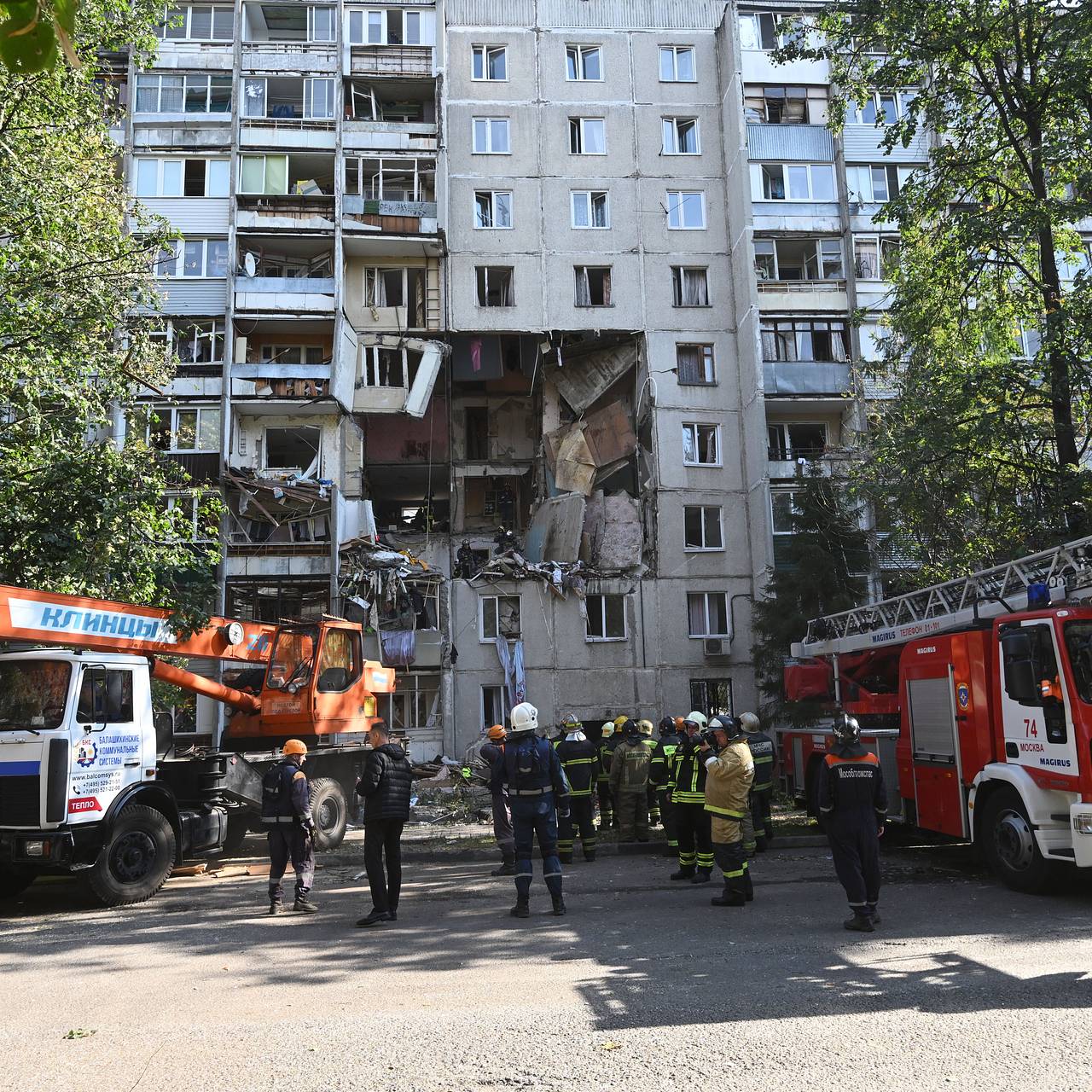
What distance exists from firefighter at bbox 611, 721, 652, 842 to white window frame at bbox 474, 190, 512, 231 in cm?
2146

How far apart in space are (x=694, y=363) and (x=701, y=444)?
107 inches

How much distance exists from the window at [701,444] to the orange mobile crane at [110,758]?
1854 cm

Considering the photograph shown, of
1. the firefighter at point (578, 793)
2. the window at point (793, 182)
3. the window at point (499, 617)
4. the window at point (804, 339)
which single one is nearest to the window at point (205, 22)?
the window at point (793, 182)

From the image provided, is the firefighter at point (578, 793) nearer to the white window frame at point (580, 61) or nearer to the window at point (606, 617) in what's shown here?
the window at point (606, 617)

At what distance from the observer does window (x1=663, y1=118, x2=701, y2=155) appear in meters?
32.2

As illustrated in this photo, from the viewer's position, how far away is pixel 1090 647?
9.12m

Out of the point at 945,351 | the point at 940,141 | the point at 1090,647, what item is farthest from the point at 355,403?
the point at 1090,647

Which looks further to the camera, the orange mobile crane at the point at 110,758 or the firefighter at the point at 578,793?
the firefighter at the point at 578,793

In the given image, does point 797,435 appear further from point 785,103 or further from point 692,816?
point 692,816

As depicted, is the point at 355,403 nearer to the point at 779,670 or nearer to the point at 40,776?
the point at 779,670

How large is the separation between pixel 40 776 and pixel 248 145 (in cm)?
2534

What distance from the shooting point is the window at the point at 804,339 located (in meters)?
29.8

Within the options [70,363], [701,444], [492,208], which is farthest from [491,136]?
[70,363]

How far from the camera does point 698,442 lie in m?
30.2
